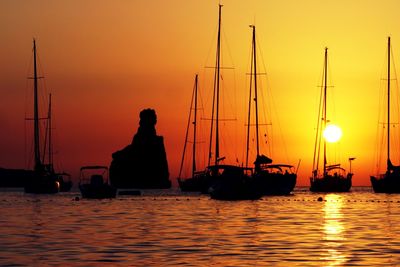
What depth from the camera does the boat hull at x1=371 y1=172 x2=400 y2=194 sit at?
525ft

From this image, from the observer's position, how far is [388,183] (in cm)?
16200

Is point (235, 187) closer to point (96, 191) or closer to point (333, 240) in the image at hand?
point (96, 191)

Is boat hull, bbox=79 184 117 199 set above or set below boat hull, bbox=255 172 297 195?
below

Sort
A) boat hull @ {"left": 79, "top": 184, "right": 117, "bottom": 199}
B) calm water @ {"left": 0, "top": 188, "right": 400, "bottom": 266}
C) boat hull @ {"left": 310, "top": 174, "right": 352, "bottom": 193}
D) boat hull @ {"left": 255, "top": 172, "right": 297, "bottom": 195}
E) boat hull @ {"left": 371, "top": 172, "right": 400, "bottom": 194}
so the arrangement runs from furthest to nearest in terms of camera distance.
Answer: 1. boat hull @ {"left": 310, "top": 174, "right": 352, "bottom": 193}
2. boat hull @ {"left": 371, "top": 172, "right": 400, "bottom": 194}
3. boat hull @ {"left": 255, "top": 172, "right": 297, "bottom": 195}
4. boat hull @ {"left": 79, "top": 184, "right": 117, "bottom": 199}
5. calm water @ {"left": 0, "top": 188, "right": 400, "bottom": 266}

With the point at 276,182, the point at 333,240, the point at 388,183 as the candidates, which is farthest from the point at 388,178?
the point at 333,240

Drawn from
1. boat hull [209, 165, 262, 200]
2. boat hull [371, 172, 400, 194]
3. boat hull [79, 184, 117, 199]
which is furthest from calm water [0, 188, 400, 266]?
boat hull [371, 172, 400, 194]

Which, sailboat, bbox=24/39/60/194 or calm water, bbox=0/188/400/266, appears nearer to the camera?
calm water, bbox=0/188/400/266

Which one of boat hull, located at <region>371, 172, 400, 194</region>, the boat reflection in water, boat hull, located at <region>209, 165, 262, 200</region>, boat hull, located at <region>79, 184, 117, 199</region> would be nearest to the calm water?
the boat reflection in water

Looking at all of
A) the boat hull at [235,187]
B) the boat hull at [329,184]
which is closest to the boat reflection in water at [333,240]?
the boat hull at [235,187]

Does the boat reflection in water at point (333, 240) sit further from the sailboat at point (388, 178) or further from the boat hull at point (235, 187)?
the sailboat at point (388, 178)

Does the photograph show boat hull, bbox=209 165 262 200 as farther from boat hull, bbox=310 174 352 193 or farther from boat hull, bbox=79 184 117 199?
boat hull, bbox=310 174 352 193

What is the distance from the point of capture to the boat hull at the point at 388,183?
16000cm

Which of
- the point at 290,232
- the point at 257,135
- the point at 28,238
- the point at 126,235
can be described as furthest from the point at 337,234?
the point at 257,135

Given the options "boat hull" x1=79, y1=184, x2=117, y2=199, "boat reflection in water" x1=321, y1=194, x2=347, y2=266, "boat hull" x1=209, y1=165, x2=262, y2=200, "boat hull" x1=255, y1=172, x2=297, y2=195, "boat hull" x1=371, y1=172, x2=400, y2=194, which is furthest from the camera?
"boat hull" x1=371, y1=172, x2=400, y2=194
